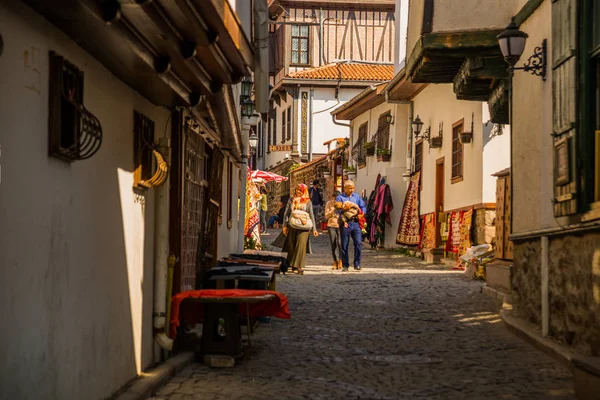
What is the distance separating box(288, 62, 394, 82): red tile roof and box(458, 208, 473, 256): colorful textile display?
21.6 meters

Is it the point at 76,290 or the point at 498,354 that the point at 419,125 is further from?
the point at 76,290

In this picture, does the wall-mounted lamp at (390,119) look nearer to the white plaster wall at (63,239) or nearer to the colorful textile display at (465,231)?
the colorful textile display at (465,231)

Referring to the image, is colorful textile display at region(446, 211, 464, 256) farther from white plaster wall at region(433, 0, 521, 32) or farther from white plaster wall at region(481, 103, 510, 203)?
white plaster wall at region(433, 0, 521, 32)

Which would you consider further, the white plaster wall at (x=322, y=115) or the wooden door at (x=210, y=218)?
the white plaster wall at (x=322, y=115)

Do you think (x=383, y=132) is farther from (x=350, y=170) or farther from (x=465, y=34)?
(x=465, y=34)

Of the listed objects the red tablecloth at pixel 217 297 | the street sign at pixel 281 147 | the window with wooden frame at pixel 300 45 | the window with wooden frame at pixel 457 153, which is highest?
the window with wooden frame at pixel 300 45

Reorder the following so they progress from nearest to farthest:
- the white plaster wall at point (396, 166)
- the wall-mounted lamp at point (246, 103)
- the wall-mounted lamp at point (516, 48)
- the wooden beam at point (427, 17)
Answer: the wall-mounted lamp at point (516, 48) < the wooden beam at point (427, 17) < the wall-mounted lamp at point (246, 103) < the white plaster wall at point (396, 166)

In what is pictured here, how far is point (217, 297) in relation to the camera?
8312 millimetres

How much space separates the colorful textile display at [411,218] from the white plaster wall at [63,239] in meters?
18.4

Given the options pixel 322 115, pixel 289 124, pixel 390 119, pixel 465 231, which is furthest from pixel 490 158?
pixel 289 124

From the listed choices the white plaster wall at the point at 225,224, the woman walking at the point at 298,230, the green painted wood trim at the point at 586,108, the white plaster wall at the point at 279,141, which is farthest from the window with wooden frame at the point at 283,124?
the green painted wood trim at the point at 586,108

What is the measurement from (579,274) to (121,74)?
4.30 meters

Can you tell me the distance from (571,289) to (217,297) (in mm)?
3114

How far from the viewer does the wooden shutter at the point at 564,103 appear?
28.4ft
